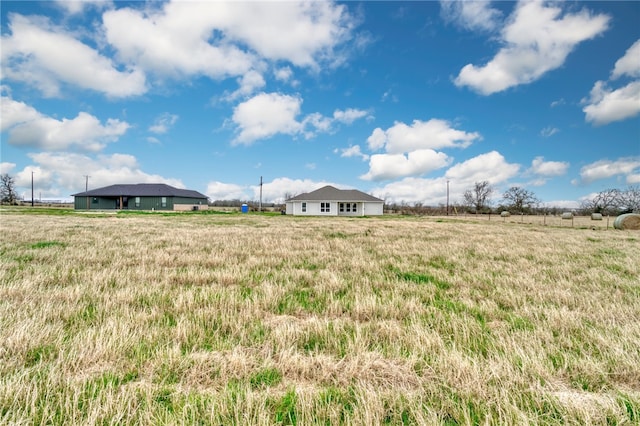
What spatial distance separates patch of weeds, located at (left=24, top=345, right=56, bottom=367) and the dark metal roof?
6946 centimetres

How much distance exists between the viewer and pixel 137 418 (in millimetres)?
2098

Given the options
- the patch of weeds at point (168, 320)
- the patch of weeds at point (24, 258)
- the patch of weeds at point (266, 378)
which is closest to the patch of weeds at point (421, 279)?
the patch of weeds at point (266, 378)

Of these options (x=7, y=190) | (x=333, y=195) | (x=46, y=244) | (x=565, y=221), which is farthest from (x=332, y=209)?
(x=7, y=190)

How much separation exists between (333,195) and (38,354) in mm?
54924

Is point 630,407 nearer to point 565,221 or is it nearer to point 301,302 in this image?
point 301,302

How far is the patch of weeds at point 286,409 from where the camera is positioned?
6.94ft

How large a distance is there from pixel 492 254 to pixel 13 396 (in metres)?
11.7

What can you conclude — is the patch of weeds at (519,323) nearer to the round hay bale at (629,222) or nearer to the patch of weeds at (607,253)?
the patch of weeds at (607,253)

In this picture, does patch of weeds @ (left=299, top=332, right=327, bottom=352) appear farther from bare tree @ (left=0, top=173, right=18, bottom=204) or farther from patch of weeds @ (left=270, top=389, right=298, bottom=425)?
bare tree @ (left=0, top=173, right=18, bottom=204)

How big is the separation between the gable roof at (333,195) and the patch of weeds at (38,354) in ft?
173

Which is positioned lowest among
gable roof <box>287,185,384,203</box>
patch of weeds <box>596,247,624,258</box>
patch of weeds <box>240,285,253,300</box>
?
patch of weeds <box>596,247,624,258</box>

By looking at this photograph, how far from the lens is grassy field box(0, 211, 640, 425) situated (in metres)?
2.20

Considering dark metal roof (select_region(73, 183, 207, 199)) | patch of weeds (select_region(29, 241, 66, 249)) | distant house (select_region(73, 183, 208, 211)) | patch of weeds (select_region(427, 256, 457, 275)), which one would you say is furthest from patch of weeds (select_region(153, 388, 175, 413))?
dark metal roof (select_region(73, 183, 207, 199))

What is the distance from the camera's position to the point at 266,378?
8.63ft
